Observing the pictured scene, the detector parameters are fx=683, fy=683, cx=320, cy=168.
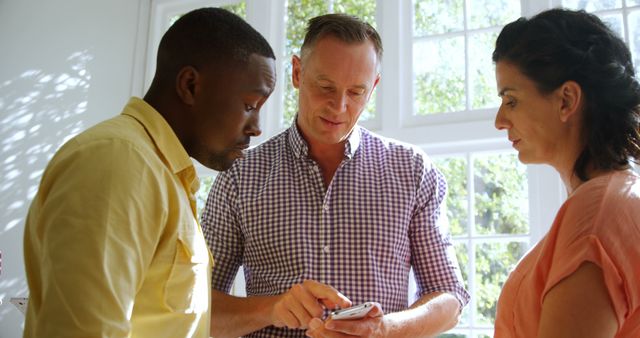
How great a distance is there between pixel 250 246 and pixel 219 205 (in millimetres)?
146

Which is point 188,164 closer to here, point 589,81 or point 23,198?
point 589,81

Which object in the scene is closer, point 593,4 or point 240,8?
point 593,4

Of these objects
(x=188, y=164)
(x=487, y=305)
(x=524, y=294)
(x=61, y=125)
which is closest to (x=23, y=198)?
Result: (x=61, y=125)

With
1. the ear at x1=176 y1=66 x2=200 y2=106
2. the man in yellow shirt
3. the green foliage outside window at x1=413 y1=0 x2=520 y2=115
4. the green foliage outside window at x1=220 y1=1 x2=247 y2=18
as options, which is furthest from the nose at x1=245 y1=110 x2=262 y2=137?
the green foliage outside window at x1=220 y1=1 x2=247 y2=18

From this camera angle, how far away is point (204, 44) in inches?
47.0

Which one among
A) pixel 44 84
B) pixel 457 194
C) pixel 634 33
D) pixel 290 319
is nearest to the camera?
pixel 290 319

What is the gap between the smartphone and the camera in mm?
1396

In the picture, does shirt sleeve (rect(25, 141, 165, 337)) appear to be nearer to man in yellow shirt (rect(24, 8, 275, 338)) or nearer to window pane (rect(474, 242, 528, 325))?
man in yellow shirt (rect(24, 8, 275, 338))

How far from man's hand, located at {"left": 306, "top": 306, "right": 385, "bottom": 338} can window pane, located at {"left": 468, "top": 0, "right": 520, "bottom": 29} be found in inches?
85.2

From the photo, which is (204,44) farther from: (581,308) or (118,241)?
(581,308)

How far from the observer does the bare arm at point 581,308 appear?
1.02 meters

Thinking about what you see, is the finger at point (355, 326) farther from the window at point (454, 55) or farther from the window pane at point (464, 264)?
the window at point (454, 55)

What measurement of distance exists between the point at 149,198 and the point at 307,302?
1.91 ft

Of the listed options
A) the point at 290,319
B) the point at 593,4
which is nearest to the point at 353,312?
the point at 290,319
